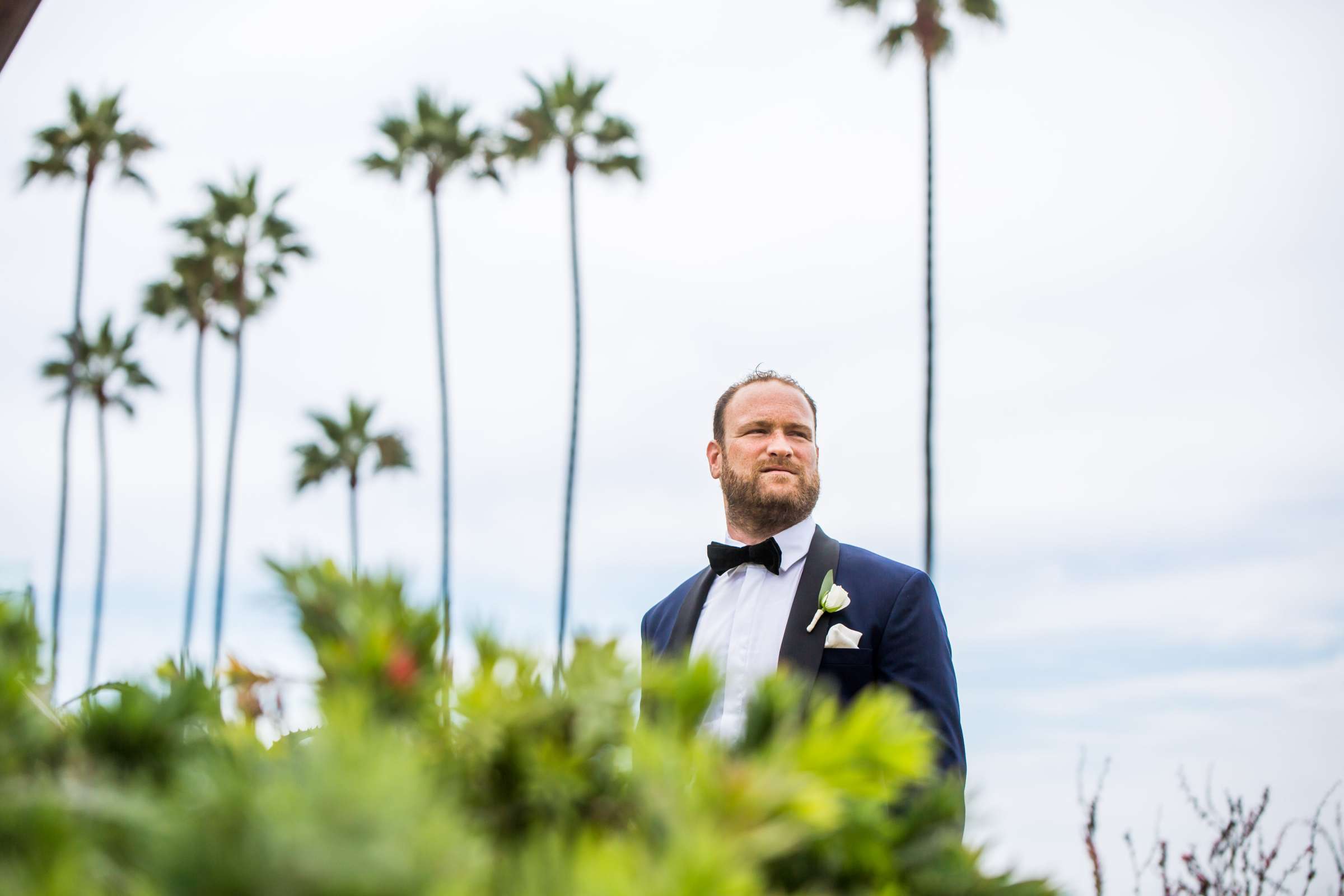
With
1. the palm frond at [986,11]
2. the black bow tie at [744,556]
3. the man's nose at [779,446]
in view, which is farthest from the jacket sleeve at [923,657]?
the palm frond at [986,11]

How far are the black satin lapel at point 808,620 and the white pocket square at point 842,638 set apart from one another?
25 mm

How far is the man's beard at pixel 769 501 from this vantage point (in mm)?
4754

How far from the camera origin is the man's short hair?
5.05 meters

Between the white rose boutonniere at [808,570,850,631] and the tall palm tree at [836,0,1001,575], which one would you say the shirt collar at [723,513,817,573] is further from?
the tall palm tree at [836,0,1001,575]

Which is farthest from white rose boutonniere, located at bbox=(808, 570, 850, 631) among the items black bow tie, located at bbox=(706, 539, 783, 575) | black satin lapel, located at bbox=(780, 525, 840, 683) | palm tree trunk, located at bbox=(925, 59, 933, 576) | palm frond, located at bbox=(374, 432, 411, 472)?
palm frond, located at bbox=(374, 432, 411, 472)

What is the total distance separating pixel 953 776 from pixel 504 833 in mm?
569

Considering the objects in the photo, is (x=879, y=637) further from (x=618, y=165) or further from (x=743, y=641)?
(x=618, y=165)

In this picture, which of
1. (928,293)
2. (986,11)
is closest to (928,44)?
(986,11)

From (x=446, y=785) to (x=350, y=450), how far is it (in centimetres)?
3338

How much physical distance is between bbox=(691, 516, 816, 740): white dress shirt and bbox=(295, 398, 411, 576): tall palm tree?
29.4 metres

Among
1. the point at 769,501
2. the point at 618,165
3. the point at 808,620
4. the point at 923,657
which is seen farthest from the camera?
the point at 618,165

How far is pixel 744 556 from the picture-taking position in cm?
475

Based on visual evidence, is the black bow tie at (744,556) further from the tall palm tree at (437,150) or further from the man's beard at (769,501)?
the tall palm tree at (437,150)

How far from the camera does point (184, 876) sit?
82 cm
